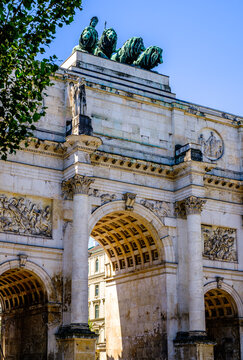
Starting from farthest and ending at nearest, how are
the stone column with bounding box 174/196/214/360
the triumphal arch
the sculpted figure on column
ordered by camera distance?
the sculpted figure on column < the stone column with bounding box 174/196/214/360 < the triumphal arch

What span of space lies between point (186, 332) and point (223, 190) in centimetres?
812

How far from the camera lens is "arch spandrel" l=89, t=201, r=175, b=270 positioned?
2973cm

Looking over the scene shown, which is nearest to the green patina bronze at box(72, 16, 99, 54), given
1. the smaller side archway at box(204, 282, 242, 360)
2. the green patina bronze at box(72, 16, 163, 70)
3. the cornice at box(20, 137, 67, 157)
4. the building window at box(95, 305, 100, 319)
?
the green patina bronze at box(72, 16, 163, 70)

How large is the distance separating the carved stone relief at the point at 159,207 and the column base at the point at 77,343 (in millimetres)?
7340

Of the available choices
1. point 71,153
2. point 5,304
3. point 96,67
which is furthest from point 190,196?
point 5,304

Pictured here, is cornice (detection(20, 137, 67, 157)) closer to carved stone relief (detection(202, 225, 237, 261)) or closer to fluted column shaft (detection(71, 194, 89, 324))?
fluted column shaft (detection(71, 194, 89, 324))

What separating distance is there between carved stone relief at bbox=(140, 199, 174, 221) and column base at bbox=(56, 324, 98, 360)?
7.34m

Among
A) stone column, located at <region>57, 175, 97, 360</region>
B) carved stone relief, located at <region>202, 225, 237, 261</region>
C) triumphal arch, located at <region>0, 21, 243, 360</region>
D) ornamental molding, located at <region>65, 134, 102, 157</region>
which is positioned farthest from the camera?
carved stone relief, located at <region>202, 225, 237, 261</region>

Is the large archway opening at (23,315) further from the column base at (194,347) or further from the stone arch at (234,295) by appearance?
the stone arch at (234,295)

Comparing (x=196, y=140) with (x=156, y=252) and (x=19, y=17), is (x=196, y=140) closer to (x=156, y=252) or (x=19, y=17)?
(x=156, y=252)

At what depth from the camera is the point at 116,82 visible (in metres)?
32.3

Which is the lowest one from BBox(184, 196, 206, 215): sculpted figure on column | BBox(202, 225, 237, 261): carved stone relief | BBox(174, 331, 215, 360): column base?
BBox(174, 331, 215, 360): column base

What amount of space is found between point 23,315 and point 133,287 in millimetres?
6350

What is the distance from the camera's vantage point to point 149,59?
1389 inches
